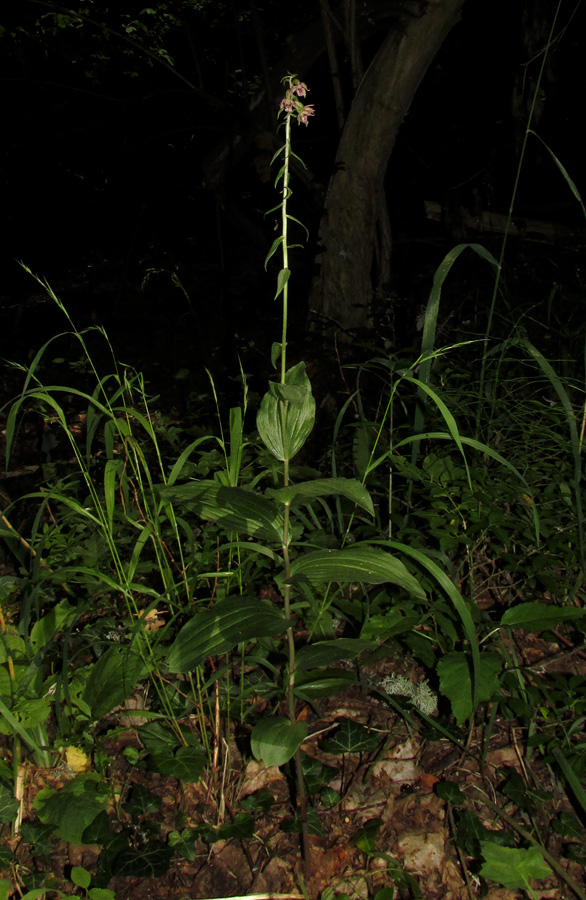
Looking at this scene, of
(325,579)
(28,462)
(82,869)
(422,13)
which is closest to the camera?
(325,579)

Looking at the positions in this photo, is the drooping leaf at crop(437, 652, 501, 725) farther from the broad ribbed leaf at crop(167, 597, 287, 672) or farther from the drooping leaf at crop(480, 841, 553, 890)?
the broad ribbed leaf at crop(167, 597, 287, 672)

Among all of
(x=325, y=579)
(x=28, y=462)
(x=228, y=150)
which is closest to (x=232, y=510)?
(x=325, y=579)

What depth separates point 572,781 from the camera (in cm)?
123

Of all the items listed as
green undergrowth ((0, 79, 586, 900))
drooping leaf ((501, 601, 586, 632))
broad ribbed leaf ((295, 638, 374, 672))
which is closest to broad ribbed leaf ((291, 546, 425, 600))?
green undergrowth ((0, 79, 586, 900))

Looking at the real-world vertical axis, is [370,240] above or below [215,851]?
above

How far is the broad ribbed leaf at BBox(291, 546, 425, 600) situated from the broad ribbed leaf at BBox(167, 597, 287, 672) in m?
0.09

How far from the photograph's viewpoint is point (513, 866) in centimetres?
112

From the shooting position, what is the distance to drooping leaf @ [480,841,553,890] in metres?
1.10

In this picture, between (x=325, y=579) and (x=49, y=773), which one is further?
(x=49, y=773)

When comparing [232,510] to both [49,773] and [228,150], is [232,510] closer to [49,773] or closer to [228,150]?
[49,773]

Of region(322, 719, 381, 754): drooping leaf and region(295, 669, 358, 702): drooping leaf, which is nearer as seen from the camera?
region(295, 669, 358, 702): drooping leaf

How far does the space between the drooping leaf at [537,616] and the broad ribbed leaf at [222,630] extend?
1.96 feet

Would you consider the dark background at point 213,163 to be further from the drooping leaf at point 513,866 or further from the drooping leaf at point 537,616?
the drooping leaf at point 513,866

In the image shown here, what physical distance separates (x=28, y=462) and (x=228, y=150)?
2128mm
